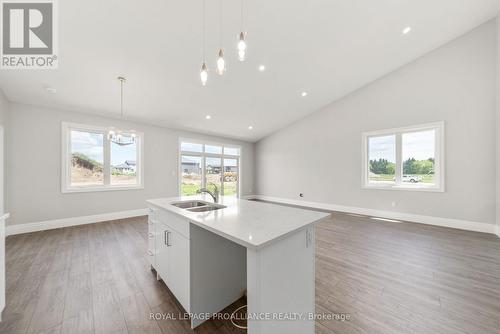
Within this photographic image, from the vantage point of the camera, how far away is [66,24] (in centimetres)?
228

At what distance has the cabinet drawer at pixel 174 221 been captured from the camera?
4.96ft

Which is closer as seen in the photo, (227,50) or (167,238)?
(167,238)

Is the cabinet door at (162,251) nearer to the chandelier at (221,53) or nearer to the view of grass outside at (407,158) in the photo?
the chandelier at (221,53)

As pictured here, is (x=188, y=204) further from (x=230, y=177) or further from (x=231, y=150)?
(x=231, y=150)

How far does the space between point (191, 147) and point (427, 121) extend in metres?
6.54

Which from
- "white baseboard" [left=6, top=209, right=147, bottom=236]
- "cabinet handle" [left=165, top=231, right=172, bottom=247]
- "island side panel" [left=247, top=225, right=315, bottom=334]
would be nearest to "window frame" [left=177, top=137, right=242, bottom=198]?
"white baseboard" [left=6, top=209, right=147, bottom=236]

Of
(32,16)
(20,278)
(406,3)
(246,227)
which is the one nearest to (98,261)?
(20,278)

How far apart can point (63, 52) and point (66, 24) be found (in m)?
0.55

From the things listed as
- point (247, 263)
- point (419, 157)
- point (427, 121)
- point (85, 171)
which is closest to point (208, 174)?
point (85, 171)

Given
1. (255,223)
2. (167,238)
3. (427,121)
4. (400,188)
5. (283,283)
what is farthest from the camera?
(400,188)

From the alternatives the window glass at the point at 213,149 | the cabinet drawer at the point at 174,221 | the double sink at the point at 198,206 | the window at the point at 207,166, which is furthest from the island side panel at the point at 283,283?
the window glass at the point at 213,149

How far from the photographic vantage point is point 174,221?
169 centimetres

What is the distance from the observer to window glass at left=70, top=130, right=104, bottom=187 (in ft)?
14.0

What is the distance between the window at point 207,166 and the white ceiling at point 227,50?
1.62 meters
